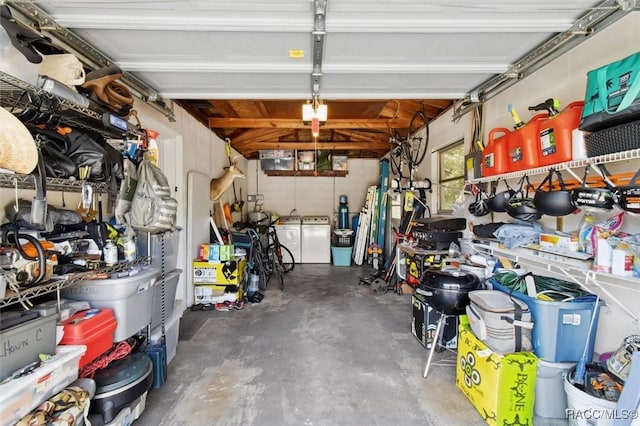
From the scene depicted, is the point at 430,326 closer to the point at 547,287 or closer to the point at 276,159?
the point at 547,287

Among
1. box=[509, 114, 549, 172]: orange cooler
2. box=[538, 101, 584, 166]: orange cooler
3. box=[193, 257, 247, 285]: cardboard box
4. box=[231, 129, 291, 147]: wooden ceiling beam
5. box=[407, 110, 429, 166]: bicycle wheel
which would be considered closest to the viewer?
box=[538, 101, 584, 166]: orange cooler

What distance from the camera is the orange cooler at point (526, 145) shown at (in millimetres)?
1810

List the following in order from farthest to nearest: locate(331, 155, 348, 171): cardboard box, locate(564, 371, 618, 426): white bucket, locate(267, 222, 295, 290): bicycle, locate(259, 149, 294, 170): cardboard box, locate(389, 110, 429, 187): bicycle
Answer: locate(331, 155, 348, 171): cardboard box < locate(259, 149, 294, 170): cardboard box < locate(267, 222, 295, 290): bicycle < locate(389, 110, 429, 187): bicycle < locate(564, 371, 618, 426): white bucket

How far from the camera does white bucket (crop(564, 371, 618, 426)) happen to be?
1365 mm

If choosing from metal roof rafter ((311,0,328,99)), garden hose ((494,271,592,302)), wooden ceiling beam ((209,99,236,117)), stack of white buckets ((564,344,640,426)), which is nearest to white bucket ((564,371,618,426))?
stack of white buckets ((564,344,640,426))

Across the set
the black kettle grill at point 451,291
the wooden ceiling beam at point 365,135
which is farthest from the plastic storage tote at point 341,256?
the black kettle grill at point 451,291

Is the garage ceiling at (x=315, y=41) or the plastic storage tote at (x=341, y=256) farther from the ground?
the garage ceiling at (x=315, y=41)

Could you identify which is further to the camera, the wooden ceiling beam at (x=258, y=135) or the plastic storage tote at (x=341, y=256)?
the plastic storage tote at (x=341, y=256)

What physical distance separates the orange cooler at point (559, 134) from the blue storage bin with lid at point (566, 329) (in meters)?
0.84

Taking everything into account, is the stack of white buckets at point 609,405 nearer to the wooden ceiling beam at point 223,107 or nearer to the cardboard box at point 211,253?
the cardboard box at point 211,253

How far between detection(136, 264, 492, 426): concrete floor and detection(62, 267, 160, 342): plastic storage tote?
2.02ft

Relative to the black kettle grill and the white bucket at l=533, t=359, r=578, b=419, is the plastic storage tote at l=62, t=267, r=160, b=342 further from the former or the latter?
the white bucket at l=533, t=359, r=578, b=419

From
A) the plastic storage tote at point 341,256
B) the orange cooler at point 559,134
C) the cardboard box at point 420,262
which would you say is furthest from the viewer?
the plastic storage tote at point 341,256

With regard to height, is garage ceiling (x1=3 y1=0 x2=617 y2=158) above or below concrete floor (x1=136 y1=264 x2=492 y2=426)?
above
